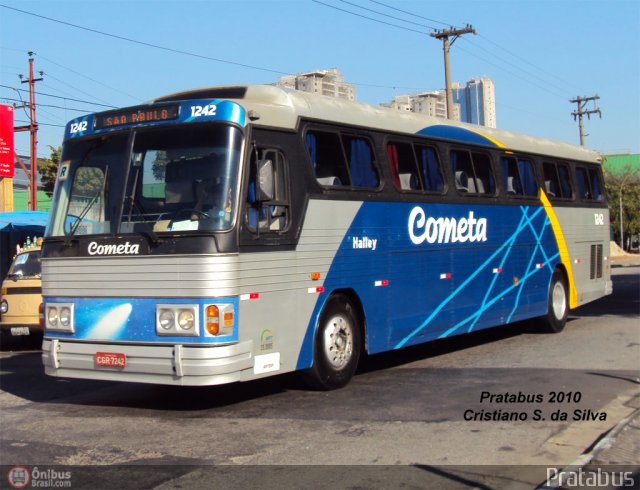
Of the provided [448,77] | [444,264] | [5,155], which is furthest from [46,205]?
[444,264]

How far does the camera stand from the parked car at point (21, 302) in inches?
565

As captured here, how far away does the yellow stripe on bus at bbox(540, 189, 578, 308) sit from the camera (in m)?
15.0

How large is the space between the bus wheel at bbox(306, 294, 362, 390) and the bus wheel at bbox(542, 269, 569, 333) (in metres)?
6.40

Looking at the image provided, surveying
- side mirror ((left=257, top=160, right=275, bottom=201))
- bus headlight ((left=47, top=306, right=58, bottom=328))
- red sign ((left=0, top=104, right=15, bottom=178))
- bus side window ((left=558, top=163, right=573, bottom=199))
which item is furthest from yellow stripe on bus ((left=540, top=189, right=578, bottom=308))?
red sign ((left=0, top=104, right=15, bottom=178))

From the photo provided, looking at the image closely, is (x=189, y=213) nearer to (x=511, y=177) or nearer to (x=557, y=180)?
(x=511, y=177)

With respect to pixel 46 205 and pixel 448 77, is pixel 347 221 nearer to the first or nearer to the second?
pixel 448 77

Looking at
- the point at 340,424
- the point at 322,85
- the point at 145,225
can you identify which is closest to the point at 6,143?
the point at 322,85

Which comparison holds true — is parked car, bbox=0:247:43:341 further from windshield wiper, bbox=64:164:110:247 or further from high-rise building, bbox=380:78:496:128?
high-rise building, bbox=380:78:496:128

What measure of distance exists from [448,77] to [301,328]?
90.3 ft

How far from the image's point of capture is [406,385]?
32.5ft

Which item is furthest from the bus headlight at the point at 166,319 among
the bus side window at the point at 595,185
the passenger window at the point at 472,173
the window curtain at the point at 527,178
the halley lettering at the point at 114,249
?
the bus side window at the point at 595,185

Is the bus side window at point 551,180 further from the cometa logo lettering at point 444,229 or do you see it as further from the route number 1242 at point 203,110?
the route number 1242 at point 203,110

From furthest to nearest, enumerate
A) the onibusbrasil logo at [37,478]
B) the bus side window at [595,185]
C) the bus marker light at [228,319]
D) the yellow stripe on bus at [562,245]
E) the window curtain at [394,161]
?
the bus side window at [595,185] → the yellow stripe on bus at [562,245] → the window curtain at [394,161] → the bus marker light at [228,319] → the onibusbrasil logo at [37,478]

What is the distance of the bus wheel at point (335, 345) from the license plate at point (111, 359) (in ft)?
7.38
